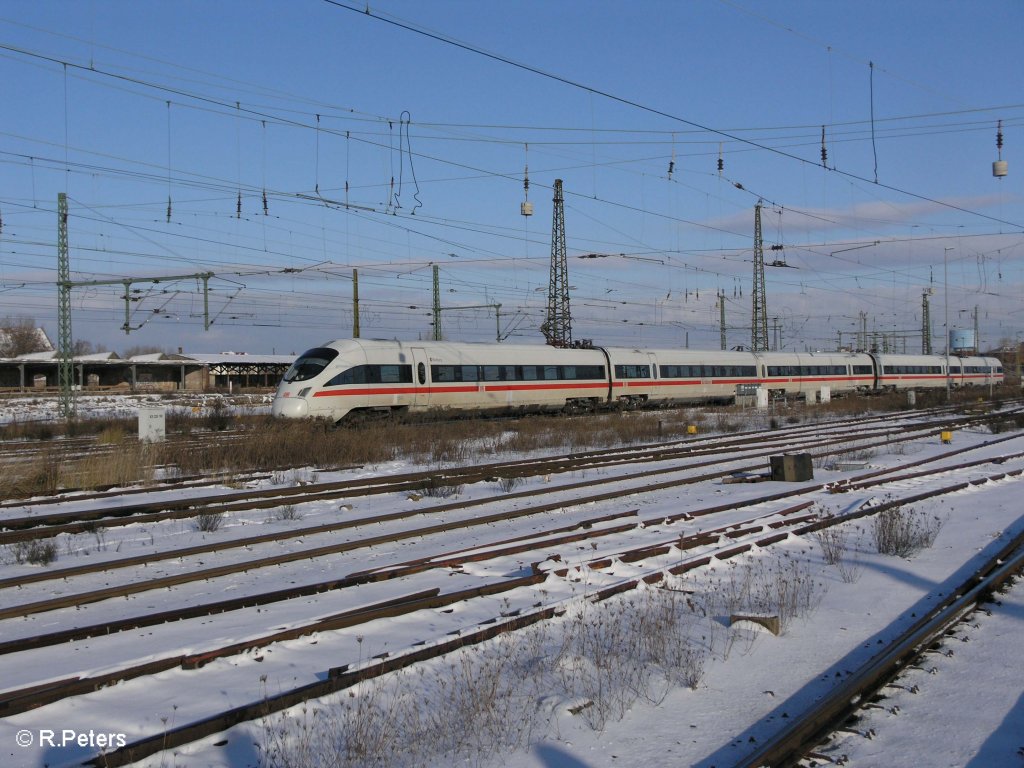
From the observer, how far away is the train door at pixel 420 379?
29.2 meters

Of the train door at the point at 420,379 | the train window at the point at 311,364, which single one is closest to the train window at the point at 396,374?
the train door at the point at 420,379

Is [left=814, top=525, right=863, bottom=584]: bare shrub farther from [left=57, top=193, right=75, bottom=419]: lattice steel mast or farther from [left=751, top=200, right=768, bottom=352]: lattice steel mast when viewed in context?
[left=751, top=200, right=768, bottom=352]: lattice steel mast

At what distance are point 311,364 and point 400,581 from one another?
62.9 feet

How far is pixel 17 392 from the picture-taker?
2527 inches

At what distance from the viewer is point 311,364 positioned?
88.8ft

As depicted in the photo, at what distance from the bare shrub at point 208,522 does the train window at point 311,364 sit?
14.9 meters

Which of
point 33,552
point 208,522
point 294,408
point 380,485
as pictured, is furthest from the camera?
point 294,408

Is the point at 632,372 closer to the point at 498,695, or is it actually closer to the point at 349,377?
the point at 349,377

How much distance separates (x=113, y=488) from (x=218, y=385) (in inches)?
2993

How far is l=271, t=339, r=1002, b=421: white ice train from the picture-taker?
88.7ft

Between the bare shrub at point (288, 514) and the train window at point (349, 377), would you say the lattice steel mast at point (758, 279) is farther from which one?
the bare shrub at point (288, 514)

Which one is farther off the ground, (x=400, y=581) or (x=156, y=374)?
(x=156, y=374)

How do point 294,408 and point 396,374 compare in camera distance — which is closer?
point 294,408

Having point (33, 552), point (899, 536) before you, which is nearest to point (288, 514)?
point (33, 552)
